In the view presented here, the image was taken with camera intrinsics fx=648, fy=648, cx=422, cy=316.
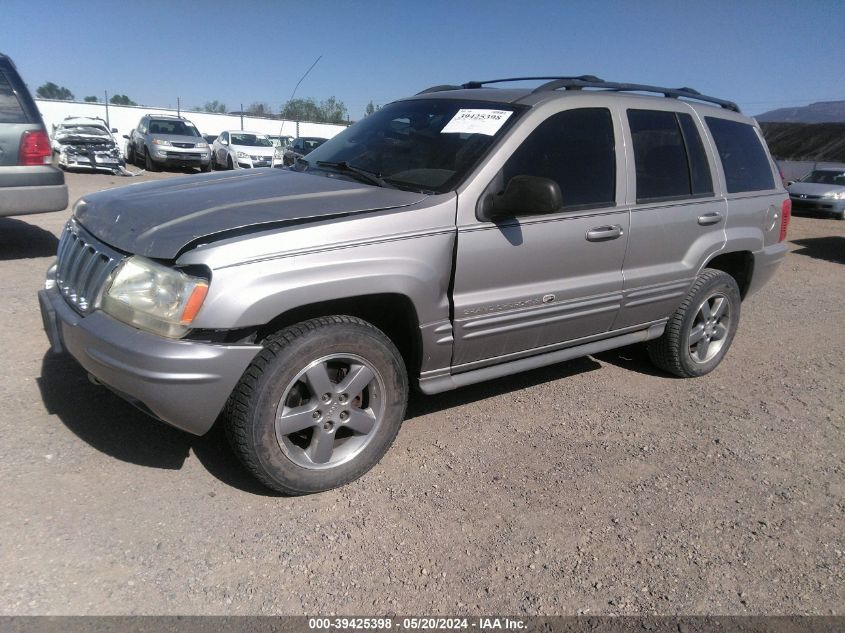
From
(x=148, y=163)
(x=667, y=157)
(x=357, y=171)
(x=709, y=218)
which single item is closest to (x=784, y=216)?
(x=709, y=218)

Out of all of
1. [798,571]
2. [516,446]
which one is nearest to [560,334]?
[516,446]

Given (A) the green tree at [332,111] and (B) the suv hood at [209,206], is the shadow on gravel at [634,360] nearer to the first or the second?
(B) the suv hood at [209,206]

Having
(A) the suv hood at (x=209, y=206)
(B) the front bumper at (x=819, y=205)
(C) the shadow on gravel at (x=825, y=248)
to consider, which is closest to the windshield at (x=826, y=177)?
(B) the front bumper at (x=819, y=205)

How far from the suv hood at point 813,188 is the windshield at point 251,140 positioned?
16604 millimetres

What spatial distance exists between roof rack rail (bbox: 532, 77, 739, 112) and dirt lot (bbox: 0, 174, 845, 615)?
191 cm

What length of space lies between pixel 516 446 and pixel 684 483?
0.86 metres

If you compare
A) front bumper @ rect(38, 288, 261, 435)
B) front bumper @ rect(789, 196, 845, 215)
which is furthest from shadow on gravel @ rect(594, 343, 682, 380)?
front bumper @ rect(789, 196, 845, 215)

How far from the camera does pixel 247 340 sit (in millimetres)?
2635

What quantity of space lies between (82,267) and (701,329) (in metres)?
3.94

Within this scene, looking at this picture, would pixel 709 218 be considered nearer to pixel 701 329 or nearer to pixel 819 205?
pixel 701 329

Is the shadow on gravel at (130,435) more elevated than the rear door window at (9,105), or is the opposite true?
the rear door window at (9,105)

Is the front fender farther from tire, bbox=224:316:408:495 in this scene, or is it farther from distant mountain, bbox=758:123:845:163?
distant mountain, bbox=758:123:845:163

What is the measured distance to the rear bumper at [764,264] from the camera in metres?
4.84

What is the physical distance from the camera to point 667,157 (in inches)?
164
